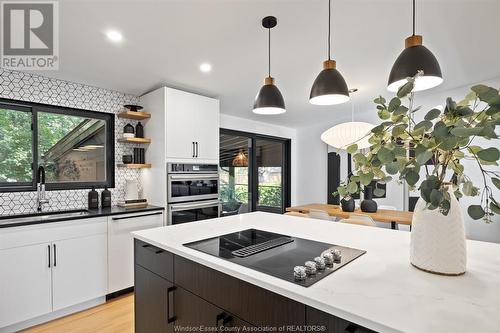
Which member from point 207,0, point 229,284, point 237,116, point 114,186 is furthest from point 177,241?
point 237,116

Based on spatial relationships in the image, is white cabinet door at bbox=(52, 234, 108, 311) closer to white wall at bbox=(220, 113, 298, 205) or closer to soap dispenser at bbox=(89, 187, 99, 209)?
soap dispenser at bbox=(89, 187, 99, 209)

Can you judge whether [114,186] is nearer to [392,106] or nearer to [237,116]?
[237,116]

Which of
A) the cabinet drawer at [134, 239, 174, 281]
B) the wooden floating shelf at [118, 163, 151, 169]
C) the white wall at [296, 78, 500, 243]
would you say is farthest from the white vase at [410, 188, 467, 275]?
the white wall at [296, 78, 500, 243]

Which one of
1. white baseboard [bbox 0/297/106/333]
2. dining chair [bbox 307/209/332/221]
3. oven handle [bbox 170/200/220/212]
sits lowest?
white baseboard [bbox 0/297/106/333]

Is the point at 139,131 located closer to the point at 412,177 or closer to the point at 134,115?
the point at 134,115

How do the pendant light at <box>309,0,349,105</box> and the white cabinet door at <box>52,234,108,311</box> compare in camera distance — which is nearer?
the pendant light at <box>309,0,349,105</box>

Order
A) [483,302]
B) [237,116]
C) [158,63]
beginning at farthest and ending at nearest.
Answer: [237,116]
[158,63]
[483,302]

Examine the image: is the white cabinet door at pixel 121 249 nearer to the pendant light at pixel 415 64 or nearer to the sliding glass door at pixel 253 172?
the sliding glass door at pixel 253 172

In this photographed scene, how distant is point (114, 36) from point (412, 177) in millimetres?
2324

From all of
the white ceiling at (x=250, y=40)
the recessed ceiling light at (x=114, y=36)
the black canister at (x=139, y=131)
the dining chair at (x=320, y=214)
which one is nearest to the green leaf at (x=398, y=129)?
the white ceiling at (x=250, y=40)

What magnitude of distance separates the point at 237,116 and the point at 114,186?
2287 mm

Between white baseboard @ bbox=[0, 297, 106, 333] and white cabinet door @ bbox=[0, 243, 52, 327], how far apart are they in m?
0.09

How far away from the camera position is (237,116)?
15.0ft

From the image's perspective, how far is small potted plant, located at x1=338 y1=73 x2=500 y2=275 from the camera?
77 cm
